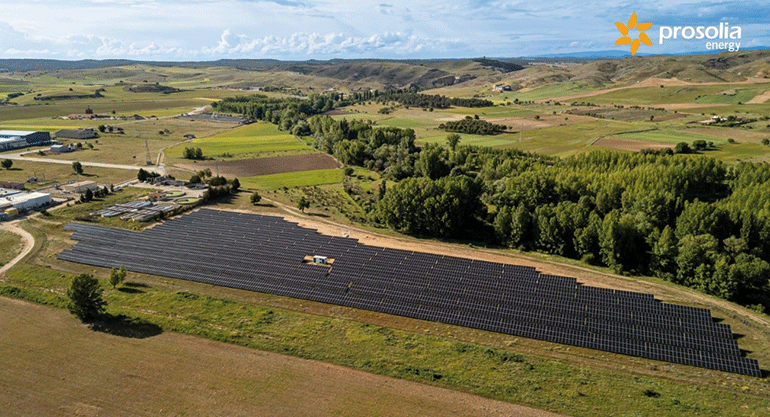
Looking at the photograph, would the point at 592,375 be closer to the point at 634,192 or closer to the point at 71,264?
the point at 634,192

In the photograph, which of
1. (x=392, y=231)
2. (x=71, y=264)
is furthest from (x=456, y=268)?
(x=71, y=264)

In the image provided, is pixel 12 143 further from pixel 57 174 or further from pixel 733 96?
pixel 733 96

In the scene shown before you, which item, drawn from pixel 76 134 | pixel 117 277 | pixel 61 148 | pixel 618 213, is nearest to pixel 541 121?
pixel 618 213

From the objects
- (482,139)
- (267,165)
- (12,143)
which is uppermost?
(482,139)

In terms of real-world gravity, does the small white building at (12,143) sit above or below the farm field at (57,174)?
above

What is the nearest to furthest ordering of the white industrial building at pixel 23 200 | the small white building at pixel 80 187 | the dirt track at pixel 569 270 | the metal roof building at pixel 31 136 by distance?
the dirt track at pixel 569 270 < the white industrial building at pixel 23 200 < the small white building at pixel 80 187 < the metal roof building at pixel 31 136

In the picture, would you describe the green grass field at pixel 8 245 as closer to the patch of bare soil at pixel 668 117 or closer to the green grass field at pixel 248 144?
the green grass field at pixel 248 144

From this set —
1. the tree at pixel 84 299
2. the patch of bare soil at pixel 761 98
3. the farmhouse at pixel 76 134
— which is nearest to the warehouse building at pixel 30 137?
the farmhouse at pixel 76 134
